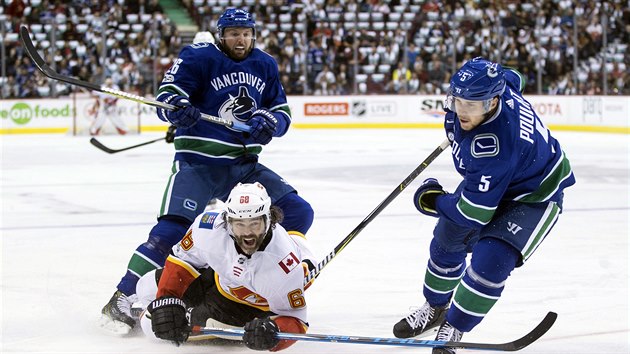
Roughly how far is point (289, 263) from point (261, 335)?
29cm

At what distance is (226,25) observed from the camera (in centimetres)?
396

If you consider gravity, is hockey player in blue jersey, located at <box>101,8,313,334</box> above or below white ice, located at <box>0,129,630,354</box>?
above

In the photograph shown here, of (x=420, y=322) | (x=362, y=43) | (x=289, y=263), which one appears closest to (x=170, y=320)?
(x=289, y=263)

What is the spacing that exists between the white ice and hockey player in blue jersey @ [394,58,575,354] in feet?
1.38

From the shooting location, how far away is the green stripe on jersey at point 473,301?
3080 millimetres

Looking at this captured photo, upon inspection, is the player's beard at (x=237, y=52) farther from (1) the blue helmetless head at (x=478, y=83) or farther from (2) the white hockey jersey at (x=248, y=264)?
(1) the blue helmetless head at (x=478, y=83)

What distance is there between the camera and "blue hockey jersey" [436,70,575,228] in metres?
3.01

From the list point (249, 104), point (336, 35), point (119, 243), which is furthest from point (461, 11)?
point (249, 104)

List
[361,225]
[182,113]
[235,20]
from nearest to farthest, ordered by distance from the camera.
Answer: [361,225], [182,113], [235,20]

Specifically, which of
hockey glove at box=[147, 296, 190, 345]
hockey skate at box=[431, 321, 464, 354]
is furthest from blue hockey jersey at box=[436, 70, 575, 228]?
hockey glove at box=[147, 296, 190, 345]

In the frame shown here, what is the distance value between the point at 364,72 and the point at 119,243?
11.2 meters

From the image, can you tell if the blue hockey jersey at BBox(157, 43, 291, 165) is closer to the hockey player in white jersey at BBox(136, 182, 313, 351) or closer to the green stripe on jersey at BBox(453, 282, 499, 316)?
the hockey player in white jersey at BBox(136, 182, 313, 351)

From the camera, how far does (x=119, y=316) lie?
365 cm

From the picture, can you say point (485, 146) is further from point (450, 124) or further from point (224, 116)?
point (224, 116)
